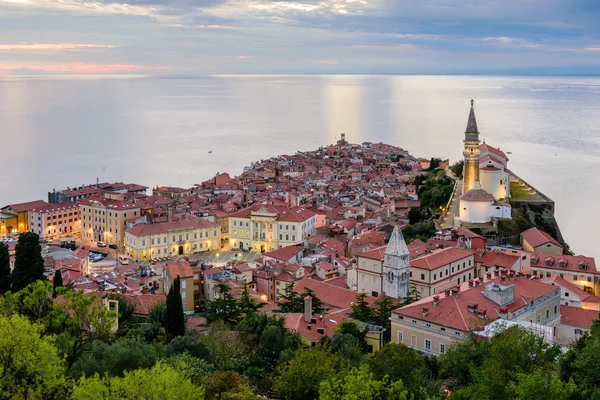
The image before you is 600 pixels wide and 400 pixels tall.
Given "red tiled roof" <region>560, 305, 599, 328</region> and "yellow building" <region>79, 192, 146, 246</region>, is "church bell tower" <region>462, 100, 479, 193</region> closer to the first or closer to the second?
"red tiled roof" <region>560, 305, 599, 328</region>

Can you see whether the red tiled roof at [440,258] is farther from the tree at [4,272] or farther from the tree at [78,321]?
the tree at [78,321]

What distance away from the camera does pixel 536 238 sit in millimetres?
27406

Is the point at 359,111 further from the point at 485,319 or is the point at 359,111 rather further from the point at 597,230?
the point at 485,319

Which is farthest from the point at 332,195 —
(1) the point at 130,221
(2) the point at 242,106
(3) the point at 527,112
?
(2) the point at 242,106

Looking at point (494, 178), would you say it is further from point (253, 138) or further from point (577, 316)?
point (253, 138)

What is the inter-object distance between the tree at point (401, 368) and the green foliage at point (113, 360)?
3.91 meters

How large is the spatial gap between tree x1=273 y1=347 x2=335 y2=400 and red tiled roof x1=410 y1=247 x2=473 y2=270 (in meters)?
9.43

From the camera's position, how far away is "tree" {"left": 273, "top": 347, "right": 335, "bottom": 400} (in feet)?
37.1

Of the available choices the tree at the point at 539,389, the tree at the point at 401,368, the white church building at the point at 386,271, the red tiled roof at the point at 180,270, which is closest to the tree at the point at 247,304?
the red tiled roof at the point at 180,270

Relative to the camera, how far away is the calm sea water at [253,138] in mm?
55597

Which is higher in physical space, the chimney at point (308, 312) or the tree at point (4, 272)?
the tree at point (4, 272)

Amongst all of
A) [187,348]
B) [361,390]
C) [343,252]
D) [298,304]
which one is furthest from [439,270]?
[361,390]

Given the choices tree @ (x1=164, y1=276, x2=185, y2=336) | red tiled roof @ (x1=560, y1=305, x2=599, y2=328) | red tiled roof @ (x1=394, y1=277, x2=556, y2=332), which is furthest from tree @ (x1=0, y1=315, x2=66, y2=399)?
red tiled roof @ (x1=560, y1=305, x2=599, y2=328)

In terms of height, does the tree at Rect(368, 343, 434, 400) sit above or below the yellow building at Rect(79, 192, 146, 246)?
above
